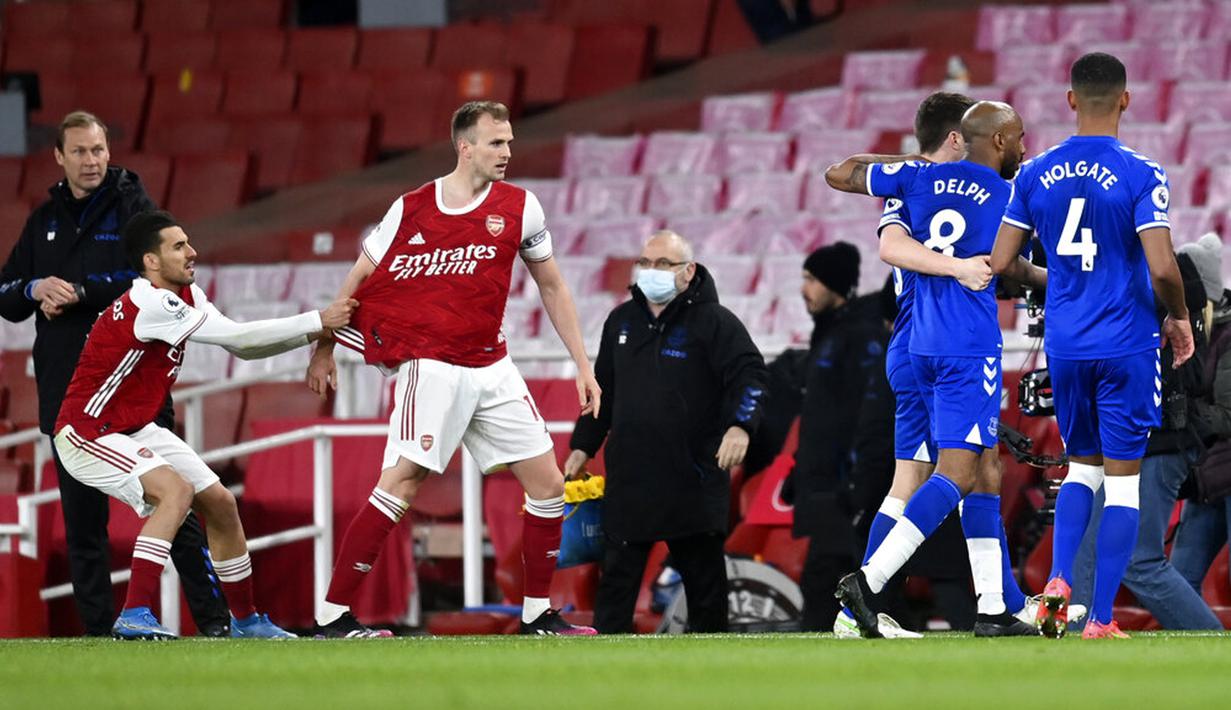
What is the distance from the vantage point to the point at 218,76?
19.7m

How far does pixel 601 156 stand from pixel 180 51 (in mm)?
5007

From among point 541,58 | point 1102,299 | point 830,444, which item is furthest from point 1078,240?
point 541,58

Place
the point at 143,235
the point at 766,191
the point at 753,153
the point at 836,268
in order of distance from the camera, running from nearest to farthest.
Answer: the point at 143,235, the point at 836,268, the point at 766,191, the point at 753,153

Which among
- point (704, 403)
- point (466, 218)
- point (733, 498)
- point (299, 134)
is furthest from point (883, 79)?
point (466, 218)

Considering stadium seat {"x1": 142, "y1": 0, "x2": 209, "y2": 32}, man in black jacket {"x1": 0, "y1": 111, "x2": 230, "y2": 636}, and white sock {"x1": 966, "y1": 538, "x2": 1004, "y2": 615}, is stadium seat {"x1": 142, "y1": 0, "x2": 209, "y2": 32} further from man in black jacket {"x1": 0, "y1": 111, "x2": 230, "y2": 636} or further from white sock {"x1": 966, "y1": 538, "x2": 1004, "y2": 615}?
white sock {"x1": 966, "y1": 538, "x2": 1004, "y2": 615}

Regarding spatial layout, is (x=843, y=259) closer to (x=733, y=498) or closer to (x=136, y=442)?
(x=733, y=498)

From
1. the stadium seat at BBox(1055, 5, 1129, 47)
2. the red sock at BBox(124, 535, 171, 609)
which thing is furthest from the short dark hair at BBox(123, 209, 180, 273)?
the stadium seat at BBox(1055, 5, 1129, 47)

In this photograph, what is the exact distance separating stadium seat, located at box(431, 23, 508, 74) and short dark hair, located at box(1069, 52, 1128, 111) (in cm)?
1320

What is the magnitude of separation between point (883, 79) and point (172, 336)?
10639mm

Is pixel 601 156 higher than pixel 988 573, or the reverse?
pixel 601 156

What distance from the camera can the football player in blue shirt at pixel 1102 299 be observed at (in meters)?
6.48

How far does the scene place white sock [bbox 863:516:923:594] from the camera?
671 centimetres

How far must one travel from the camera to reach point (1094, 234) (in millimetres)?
6512

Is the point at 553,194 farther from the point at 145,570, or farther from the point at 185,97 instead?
the point at 145,570
